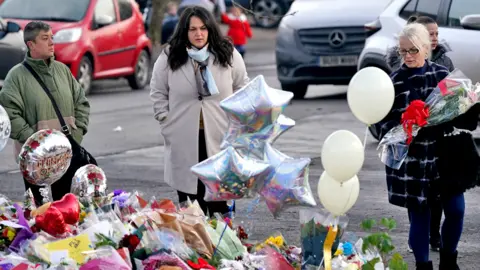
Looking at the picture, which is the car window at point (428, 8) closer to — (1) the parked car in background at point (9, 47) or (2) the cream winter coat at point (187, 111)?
(2) the cream winter coat at point (187, 111)

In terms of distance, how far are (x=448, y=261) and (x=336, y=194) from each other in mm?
1330

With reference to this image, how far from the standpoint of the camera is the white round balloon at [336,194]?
6117 millimetres

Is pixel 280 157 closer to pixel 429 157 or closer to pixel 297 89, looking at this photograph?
pixel 429 157

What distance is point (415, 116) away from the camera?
6734 millimetres

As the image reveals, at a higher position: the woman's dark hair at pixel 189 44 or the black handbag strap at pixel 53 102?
the woman's dark hair at pixel 189 44

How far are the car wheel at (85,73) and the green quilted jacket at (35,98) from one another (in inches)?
391

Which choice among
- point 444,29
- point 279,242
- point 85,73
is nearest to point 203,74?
point 279,242

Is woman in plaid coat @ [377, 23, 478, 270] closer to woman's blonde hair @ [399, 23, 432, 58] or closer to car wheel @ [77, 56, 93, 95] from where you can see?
woman's blonde hair @ [399, 23, 432, 58]

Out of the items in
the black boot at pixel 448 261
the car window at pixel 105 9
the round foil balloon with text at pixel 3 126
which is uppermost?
the round foil balloon with text at pixel 3 126

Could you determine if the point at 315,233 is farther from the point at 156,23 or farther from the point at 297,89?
the point at 156,23

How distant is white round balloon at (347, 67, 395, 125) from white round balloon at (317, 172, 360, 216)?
1.44ft

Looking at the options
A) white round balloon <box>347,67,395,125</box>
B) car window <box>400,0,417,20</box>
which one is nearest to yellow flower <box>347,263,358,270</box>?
white round balloon <box>347,67,395,125</box>

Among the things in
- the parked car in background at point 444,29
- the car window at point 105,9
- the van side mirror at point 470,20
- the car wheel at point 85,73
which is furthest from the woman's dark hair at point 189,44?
the car window at point 105,9

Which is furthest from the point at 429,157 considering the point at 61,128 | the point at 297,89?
the point at 297,89
